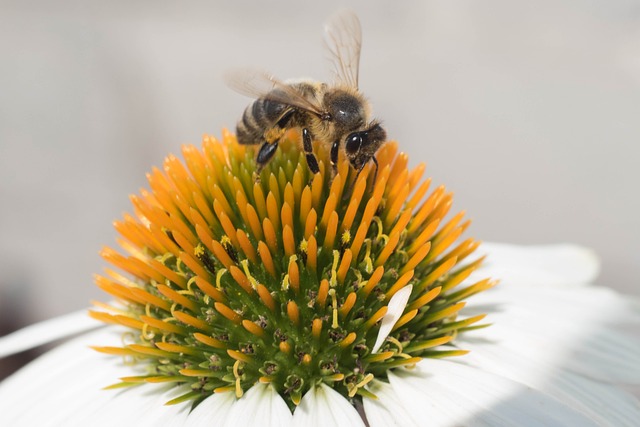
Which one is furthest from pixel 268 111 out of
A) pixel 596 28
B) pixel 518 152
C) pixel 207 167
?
pixel 596 28

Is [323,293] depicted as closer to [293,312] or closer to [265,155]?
[293,312]

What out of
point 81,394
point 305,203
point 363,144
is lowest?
point 81,394

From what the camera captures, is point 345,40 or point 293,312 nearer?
point 293,312

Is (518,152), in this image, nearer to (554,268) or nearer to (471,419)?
(554,268)

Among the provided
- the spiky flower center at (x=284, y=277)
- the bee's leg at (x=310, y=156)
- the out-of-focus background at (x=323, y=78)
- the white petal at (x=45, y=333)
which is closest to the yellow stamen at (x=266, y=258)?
the spiky flower center at (x=284, y=277)

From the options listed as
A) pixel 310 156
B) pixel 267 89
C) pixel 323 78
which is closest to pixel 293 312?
pixel 310 156

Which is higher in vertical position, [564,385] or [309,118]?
[309,118]

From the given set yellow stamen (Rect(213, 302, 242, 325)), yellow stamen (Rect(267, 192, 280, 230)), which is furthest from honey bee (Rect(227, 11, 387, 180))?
yellow stamen (Rect(213, 302, 242, 325))

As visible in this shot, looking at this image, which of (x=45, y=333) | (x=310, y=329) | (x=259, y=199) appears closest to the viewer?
(x=310, y=329)
